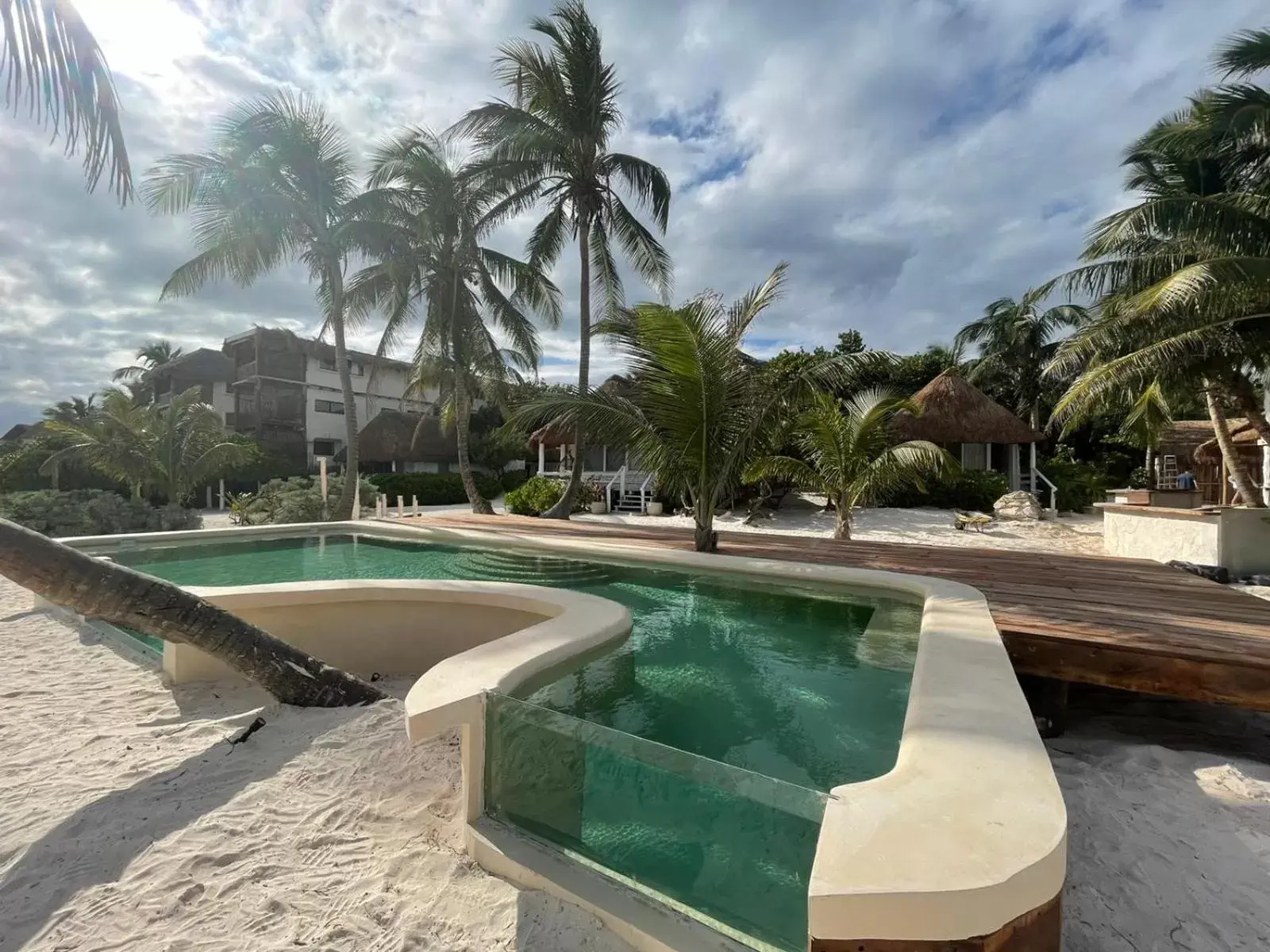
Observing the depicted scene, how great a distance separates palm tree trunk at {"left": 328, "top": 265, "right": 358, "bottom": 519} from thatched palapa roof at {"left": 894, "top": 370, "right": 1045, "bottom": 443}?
14.8 m

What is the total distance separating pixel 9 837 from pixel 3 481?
24.6 m

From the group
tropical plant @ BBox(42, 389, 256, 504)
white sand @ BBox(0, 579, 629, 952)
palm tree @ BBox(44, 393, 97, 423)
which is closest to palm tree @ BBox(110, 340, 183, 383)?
palm tree @ BBox(44, 393, 97, 423)

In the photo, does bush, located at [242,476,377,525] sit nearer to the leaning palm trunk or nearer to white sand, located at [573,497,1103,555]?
the leaning palm trunk

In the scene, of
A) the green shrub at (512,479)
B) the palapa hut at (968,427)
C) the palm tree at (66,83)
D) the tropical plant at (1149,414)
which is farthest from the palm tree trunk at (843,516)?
the green shrub at (512,479)

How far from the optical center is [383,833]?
2.41 meters

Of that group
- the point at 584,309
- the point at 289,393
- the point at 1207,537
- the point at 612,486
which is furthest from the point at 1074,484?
the point at 289,393

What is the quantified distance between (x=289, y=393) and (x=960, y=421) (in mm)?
28828

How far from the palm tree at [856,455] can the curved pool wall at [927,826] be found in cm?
520

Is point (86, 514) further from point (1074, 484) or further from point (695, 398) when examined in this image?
point (1074, 484)

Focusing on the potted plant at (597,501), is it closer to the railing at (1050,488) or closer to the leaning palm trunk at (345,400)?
the leaning palm trunk at (345,400)

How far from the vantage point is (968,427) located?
685 inches

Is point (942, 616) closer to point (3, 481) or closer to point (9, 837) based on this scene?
point (9, 837)

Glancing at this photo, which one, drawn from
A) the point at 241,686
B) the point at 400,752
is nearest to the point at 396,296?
the point at 241,686

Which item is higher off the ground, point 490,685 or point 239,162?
point 239,162
